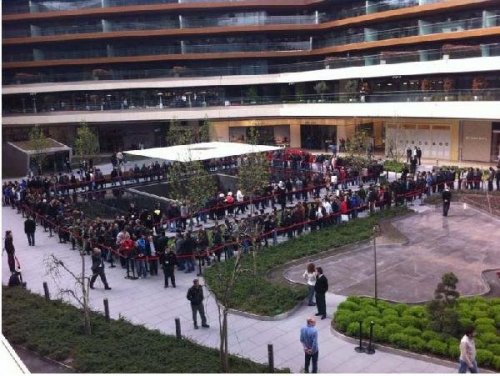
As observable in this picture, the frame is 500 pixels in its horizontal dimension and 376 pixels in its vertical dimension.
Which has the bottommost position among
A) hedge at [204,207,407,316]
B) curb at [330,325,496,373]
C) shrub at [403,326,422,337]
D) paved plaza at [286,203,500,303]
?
paved plaza at [286,203,500,303]

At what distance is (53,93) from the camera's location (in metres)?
51.8

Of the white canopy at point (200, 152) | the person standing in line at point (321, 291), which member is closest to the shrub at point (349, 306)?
the person standing in line at point (321, 291)

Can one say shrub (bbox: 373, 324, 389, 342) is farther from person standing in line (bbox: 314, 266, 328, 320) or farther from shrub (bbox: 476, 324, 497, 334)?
shrub (bbox: 476, 324, 497, 334)

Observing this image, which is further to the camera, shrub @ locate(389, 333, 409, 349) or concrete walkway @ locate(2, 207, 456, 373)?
shrub @ locate(389, 333, 409, 349)

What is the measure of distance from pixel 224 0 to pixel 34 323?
42.5 m

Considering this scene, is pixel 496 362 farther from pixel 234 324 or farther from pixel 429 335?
pixel 234 324

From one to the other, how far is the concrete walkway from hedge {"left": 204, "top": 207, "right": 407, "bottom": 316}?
402 mm

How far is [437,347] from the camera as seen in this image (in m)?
11.9

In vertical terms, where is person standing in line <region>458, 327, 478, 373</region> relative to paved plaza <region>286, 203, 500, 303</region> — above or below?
above

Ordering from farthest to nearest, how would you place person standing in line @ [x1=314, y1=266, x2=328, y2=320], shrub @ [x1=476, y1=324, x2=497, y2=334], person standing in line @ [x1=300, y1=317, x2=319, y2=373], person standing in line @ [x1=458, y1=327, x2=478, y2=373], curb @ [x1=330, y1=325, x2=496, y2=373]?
person standing in line @ [x1=314, y1=266, x2=328, y2=320]
shrub @ [x1=476, y1=324, x2=497, y2=334]
curb @ [x1=330, y1=325, x2=496, y2=373]
person standing in line @ [x1=300, y1=317, x2=319, y2=373]
person standing in line @ [x1=458, y1=327, x2=478, y2=373]

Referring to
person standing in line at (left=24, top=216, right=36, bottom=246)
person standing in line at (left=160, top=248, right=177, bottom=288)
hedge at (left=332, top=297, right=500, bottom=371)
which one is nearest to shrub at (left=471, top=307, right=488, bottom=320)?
hedge at (left=332, top=297, right=500, bottom=371)

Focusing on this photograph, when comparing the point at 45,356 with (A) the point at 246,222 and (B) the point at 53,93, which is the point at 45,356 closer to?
(A) the point at 246,222

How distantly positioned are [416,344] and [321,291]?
9.08 ft

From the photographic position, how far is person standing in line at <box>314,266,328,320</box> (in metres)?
14.0
